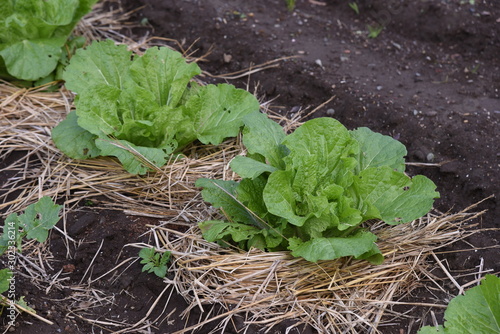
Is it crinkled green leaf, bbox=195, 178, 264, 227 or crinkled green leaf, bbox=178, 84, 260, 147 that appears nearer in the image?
crinkled green leaf, bbox=195, 178, 264, 227

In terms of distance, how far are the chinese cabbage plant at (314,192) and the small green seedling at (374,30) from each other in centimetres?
142

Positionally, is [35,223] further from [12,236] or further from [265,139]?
[265,139]

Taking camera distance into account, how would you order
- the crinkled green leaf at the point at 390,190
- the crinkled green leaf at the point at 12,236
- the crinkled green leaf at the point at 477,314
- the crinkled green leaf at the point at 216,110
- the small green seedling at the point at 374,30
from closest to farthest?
the crinkled green leaf at the point at 477,314
the crinkled green leaf at the point at 12,236
the crinkled green leaf at the point at 390,190
the crinkled green leaf at the point at 216,110
the small green seedling at the point at 374,30

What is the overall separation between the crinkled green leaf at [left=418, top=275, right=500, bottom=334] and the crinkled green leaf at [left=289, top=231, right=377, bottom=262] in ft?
1.04

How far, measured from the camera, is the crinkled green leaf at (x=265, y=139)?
221 cm

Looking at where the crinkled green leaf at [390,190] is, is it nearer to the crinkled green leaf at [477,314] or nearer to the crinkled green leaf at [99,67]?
the crinkled green leaf at [477,314]

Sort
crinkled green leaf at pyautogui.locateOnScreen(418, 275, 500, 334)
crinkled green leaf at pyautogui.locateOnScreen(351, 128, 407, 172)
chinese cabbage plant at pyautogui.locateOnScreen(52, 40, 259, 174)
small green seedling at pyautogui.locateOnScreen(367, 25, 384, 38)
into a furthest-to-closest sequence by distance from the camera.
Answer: small green seedling at pyautogui.locateOnScreen(367, 25, 384, 38), chinese cabbage plant at pyautogui.locateOnScreen(52, 40, 259, 174), crinkled green leaf at pyautogui.locateOnScreen(351, 128, 407, 172), crinkled green leaf at pyautogui.locateOnScreen(418, 275, 500, 334)

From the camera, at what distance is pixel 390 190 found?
207 cm

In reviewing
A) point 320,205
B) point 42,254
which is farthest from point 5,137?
point 320,205

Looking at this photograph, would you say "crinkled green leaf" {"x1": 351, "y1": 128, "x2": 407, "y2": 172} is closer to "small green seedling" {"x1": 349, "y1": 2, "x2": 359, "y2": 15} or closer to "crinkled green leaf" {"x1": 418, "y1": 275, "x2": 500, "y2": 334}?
"crinkled green leaf" {"x1": 418, "y1": 275, "x2": 500, "y2": 334}

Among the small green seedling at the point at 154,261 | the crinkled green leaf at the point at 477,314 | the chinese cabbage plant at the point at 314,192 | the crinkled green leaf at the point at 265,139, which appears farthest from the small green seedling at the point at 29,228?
the crinkled green leaf at the point at 477,314

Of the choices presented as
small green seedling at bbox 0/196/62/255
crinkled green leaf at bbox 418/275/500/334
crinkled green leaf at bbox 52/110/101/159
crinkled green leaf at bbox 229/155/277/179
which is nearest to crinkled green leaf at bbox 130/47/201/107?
crinkled green leaf at bbox 52/110/101/159

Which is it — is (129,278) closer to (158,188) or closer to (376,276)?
(158,188)

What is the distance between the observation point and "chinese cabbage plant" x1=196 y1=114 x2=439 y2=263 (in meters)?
1.98
